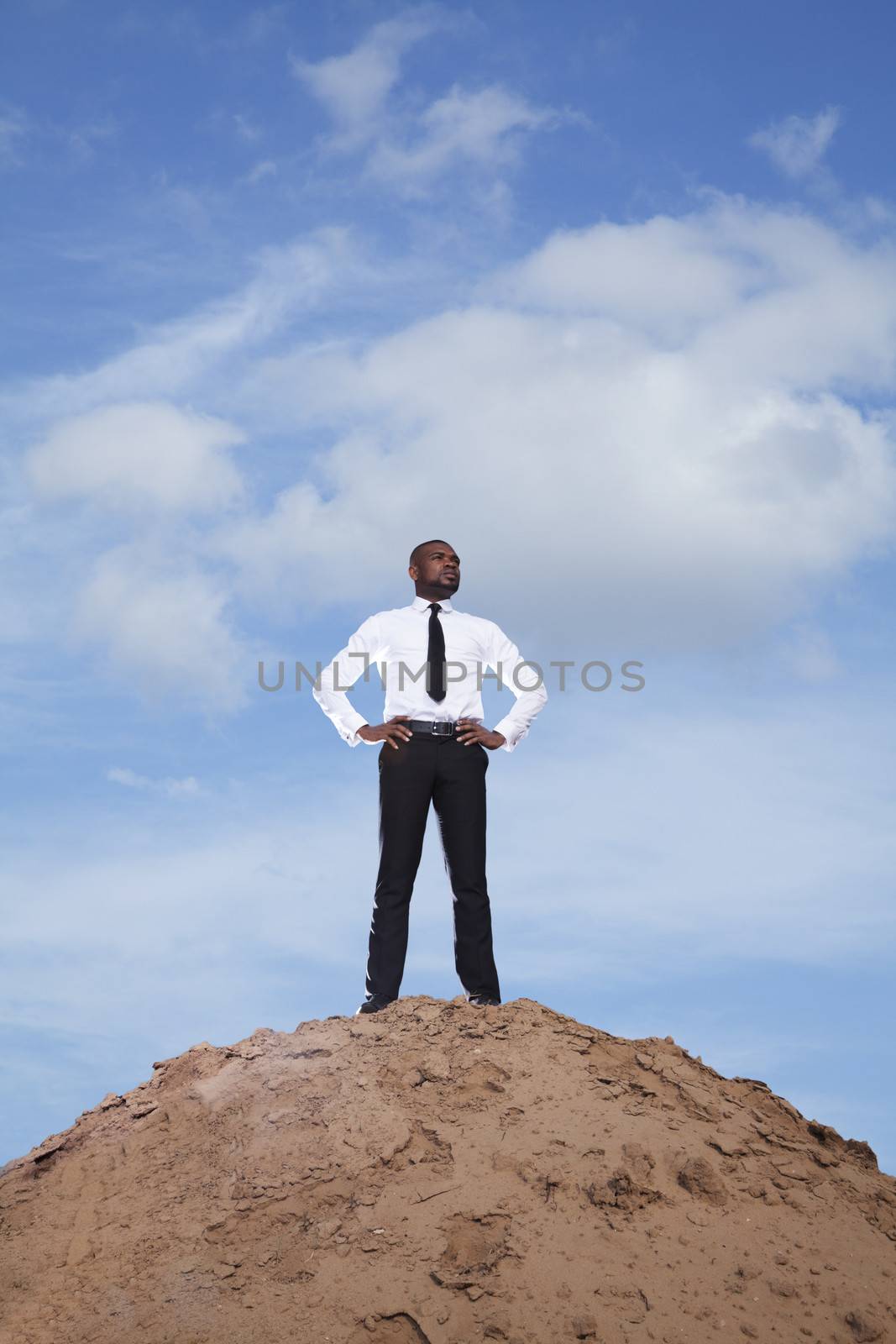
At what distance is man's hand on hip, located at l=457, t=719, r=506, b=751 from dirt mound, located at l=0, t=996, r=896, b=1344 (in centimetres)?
225

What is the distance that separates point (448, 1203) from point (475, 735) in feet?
13.1

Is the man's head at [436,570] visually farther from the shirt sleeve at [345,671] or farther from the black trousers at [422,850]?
the black trousers at [422,850]

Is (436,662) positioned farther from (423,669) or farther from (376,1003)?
(376,1003)

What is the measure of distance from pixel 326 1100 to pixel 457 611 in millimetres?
4508

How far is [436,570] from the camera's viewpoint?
10758mm

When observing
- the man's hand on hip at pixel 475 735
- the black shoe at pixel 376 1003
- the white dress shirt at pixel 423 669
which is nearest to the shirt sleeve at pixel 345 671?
the white dress shirt at pixel 423 669

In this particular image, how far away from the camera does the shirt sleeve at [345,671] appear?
10.5 metres

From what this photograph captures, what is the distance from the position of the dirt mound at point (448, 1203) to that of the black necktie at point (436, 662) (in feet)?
8.77

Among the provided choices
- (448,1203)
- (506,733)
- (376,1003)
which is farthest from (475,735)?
(448,1203)

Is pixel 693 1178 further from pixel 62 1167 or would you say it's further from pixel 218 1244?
pixel 62 1167

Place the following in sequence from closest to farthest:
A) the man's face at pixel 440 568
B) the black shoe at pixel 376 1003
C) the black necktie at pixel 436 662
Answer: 1. the black shoe at pixel 376 1003
2. the black necktie at pixel 436 662
3. the man's face at pixel 440 568

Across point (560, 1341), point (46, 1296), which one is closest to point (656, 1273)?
point (560, 1341)

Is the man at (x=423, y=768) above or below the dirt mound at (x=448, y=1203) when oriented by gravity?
above

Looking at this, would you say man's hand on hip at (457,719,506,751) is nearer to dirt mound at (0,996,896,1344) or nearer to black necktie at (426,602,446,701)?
black necktie at (426,602,446,701)
